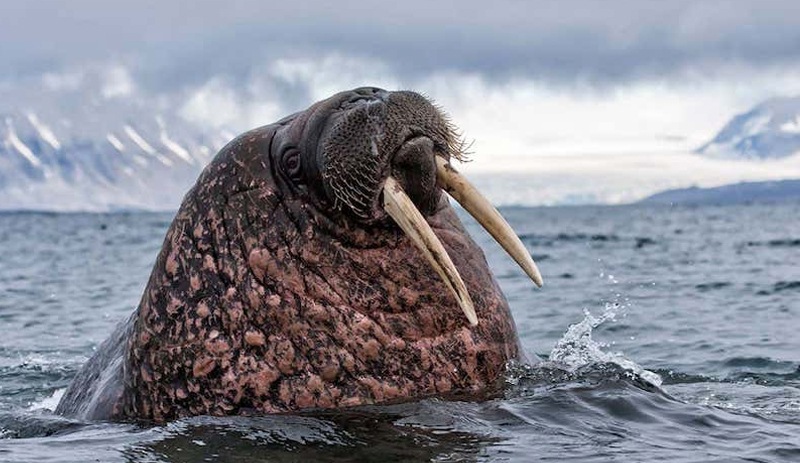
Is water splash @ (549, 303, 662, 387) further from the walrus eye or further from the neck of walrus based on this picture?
the walrus eye

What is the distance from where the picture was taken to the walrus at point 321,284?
6.42 meters

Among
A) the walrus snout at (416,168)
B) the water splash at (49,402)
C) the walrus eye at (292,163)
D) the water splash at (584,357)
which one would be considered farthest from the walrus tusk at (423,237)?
the water splash at (49,402)

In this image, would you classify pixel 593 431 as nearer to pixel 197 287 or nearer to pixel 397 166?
pixel 397 166

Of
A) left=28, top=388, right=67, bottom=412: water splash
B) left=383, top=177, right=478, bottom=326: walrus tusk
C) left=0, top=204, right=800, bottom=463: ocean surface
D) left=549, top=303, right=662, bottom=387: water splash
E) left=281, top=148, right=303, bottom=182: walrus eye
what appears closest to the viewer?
left=0, top=204, right=800, bottom=463: ocean surface

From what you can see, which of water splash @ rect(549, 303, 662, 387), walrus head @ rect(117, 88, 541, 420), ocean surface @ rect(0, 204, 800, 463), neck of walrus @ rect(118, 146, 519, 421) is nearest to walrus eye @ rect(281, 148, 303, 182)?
walrus head @ rect(117, 88, 541, 420)

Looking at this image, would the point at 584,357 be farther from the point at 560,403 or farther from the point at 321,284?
the point at 321,284

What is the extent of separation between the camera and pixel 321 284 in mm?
6590

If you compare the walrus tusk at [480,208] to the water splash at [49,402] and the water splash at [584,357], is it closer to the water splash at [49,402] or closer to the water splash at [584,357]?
the water splash at [584,357]

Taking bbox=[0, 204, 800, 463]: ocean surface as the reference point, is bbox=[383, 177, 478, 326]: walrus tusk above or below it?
above

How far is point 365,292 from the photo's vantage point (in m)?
6.60

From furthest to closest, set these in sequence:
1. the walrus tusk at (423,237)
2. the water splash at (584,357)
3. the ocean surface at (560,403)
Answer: the water splash at (584,357) < the walrus tusk at (423,237) < the ocean surface at (560,403)

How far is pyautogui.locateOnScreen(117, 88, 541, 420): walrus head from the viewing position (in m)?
6.43

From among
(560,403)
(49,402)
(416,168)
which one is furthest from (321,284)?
(49,402)

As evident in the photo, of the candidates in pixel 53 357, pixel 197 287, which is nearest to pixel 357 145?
pixel 197 287
